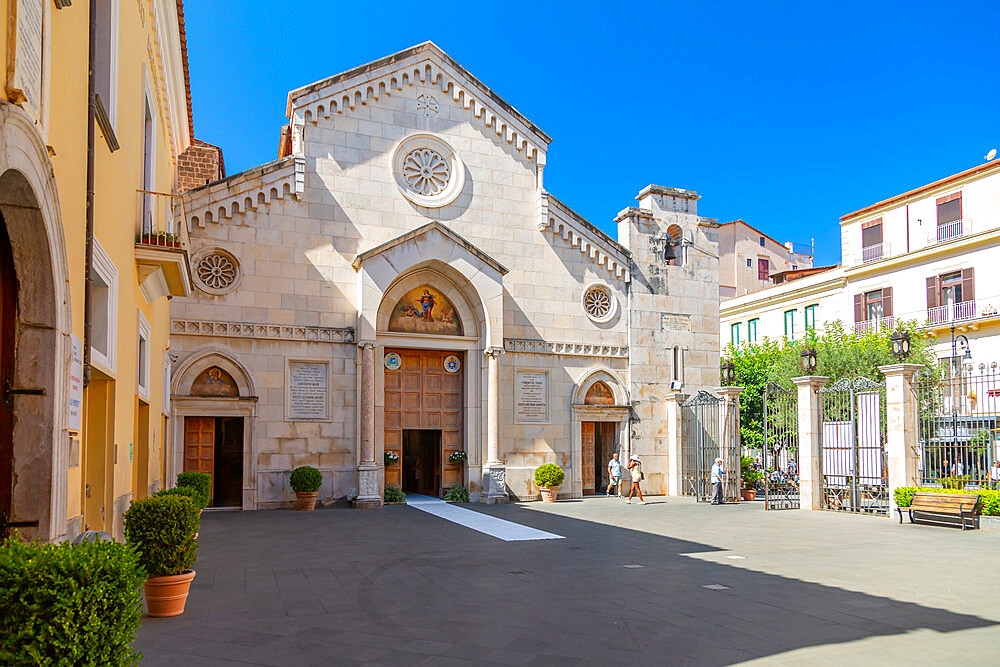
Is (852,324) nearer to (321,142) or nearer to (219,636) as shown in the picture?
(321,142)

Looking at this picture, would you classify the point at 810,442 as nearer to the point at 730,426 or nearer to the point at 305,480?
the point at 730,426

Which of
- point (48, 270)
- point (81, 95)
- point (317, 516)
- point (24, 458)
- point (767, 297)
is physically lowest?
point (317, 516)

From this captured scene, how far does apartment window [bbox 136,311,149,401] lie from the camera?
40.5 ft

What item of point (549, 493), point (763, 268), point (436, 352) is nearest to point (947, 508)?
point (549, 493)

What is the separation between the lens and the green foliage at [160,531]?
824 centimetres

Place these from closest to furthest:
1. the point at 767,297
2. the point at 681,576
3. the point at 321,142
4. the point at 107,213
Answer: the point at 107,213, the point at 681,576, the point at 321,142, the point at 767,297

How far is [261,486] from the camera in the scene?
20.6 meters

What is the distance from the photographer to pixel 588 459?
2562cm

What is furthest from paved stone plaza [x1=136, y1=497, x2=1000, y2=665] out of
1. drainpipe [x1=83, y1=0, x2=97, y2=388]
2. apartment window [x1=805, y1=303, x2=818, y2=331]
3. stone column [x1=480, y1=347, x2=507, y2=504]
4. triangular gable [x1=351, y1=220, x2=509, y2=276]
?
apartment window [x1=805, y1=303, x2=818, y2=331]

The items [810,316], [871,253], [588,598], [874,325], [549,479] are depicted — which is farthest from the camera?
[810,316]

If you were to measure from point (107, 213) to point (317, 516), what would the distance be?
39.8ft

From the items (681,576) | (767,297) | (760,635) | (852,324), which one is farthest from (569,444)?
(767,297)

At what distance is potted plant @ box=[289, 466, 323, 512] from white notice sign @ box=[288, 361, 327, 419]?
1.54 meters

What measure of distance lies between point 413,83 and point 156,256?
47.2 ft
